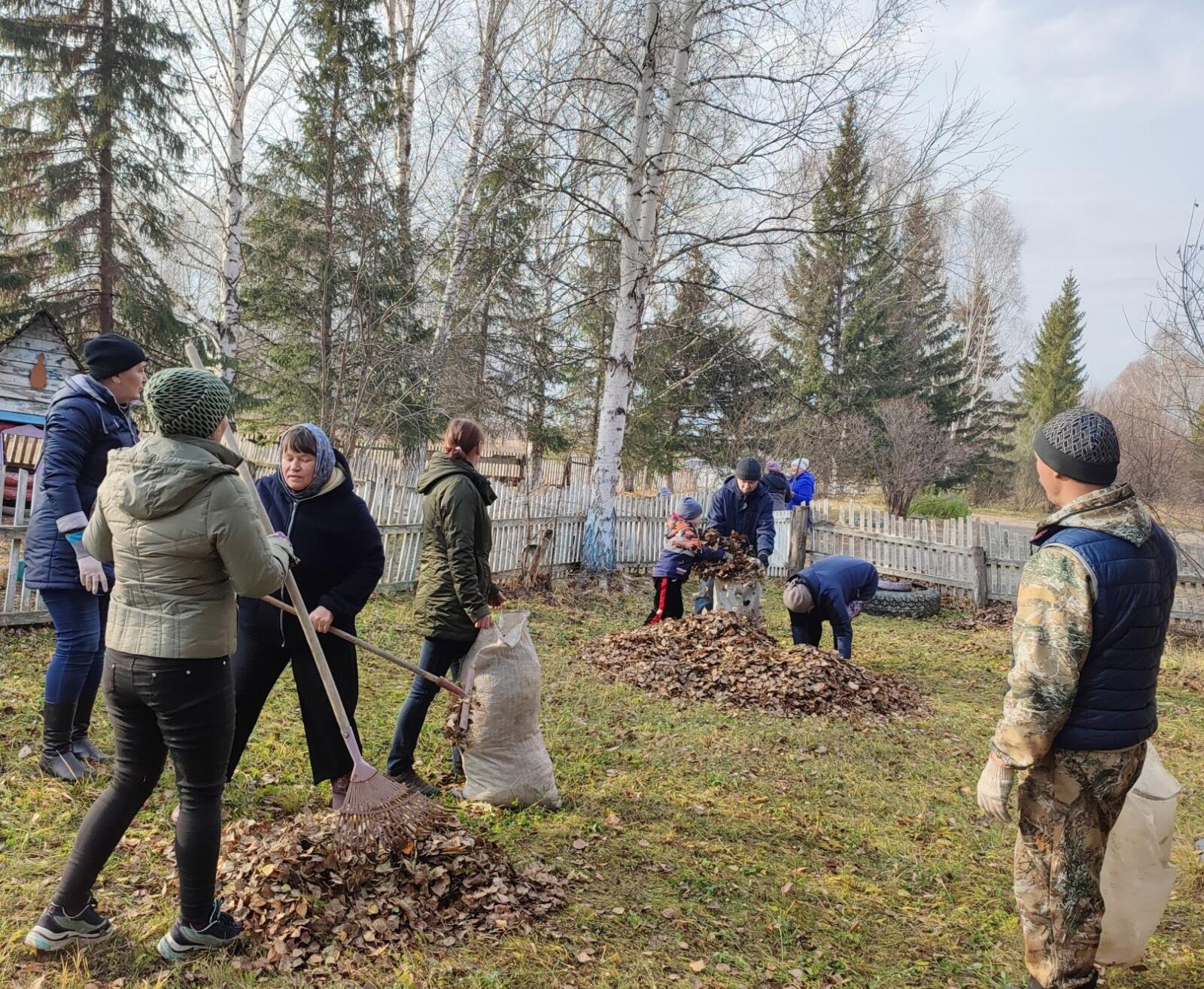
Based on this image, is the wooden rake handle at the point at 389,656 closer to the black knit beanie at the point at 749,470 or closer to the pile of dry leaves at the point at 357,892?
the pile of dry leaves at the point at 357,892

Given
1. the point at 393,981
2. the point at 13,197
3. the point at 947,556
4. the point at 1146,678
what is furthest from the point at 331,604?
the point at 13,197

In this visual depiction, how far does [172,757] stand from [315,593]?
3.94ft

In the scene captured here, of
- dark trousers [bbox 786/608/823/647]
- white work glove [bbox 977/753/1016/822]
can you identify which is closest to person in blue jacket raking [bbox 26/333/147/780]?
white work glove [bbox 977/753/1016/822]

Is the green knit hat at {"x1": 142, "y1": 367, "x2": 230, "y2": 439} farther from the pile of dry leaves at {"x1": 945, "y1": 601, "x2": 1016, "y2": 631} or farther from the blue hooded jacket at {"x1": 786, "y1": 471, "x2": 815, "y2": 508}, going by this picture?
the blue hooded jacket at {"x1": 786, "y1": 471, "x2": 815, "y2": 508}

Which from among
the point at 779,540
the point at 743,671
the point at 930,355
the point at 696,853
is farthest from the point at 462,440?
the point at 930,355

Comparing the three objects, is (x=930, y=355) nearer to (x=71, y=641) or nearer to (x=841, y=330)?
(x=841, y=330)

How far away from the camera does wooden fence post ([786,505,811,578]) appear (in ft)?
42.7

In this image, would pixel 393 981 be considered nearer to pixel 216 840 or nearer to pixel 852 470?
pixel 216 840

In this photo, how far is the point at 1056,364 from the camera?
117ft

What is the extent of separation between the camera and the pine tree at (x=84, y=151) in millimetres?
11039

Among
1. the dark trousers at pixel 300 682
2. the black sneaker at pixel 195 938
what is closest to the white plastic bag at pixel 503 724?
the dark trousers at pixel 300 682

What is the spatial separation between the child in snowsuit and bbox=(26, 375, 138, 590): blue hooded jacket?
5164 mm

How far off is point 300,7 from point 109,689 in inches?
513

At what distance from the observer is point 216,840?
2.45 metres
